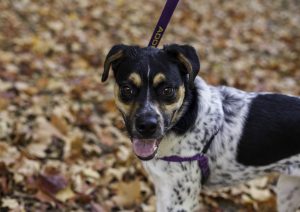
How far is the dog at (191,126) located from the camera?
3.20 meters

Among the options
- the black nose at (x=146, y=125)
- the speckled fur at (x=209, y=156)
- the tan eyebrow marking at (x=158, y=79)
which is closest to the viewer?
the black nose at (x=146, y=125)

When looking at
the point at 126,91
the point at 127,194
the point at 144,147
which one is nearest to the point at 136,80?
the point at 126,91

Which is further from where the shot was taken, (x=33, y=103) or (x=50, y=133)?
(x=33, y=103)

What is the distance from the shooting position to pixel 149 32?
390 inches

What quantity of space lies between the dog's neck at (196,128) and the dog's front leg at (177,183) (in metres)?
0.11

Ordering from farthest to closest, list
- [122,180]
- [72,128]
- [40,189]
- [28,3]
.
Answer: [28,3] → [72,128] → [122,180] → [40,189]

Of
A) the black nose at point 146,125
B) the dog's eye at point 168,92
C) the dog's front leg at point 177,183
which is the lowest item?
the dog's front leg at point 177,183

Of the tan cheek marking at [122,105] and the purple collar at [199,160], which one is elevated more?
the tan cheek marking at [122,105]

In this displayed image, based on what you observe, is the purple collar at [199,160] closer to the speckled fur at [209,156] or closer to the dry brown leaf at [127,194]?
the speckled fur at [209,156]

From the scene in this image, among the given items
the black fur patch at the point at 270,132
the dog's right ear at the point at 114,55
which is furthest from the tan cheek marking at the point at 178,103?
the black fur patch at the point at 270,132

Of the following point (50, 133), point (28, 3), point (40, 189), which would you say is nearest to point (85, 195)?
point (40, 189)

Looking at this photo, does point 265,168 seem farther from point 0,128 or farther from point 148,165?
point 0,128

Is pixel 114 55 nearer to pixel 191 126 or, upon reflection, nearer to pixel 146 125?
pixel 146 125

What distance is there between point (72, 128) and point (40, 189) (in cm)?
129
